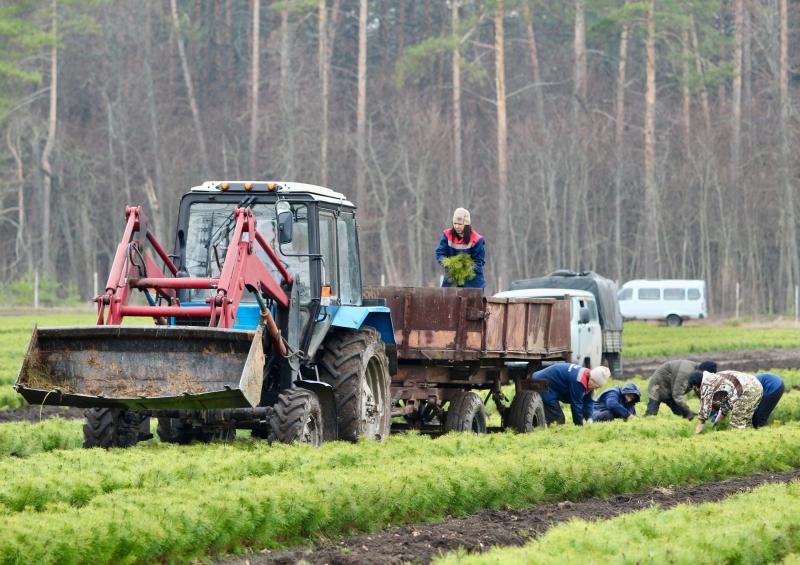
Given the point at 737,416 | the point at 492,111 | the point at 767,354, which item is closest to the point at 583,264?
the point at 492,111

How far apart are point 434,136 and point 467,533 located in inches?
2216

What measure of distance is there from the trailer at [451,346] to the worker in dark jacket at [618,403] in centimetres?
206

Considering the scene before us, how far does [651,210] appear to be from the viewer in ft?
187

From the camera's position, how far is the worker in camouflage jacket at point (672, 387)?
18.8 meters

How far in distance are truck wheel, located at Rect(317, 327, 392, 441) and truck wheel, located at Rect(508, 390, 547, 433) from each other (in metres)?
3.66

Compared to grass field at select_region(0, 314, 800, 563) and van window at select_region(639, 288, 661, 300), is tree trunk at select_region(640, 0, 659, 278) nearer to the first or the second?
van window at select_region(639, 288, 661, 300)

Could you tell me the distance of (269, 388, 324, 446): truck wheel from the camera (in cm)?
1246

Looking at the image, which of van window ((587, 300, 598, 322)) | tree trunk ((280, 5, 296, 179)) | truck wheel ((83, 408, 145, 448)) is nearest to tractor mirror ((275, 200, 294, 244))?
truck wheel ((83, 408, 145, 448))

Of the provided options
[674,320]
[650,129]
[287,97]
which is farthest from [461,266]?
[674,320]

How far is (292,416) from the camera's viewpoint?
12469mm

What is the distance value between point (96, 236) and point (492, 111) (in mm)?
21576

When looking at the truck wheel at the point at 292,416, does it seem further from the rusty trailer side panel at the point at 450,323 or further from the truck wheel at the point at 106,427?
the rusty trailer side panel at the point at 450,323

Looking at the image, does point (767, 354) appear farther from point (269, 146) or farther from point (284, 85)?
point (269, 146)

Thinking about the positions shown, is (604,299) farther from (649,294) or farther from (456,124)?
(456,124)
